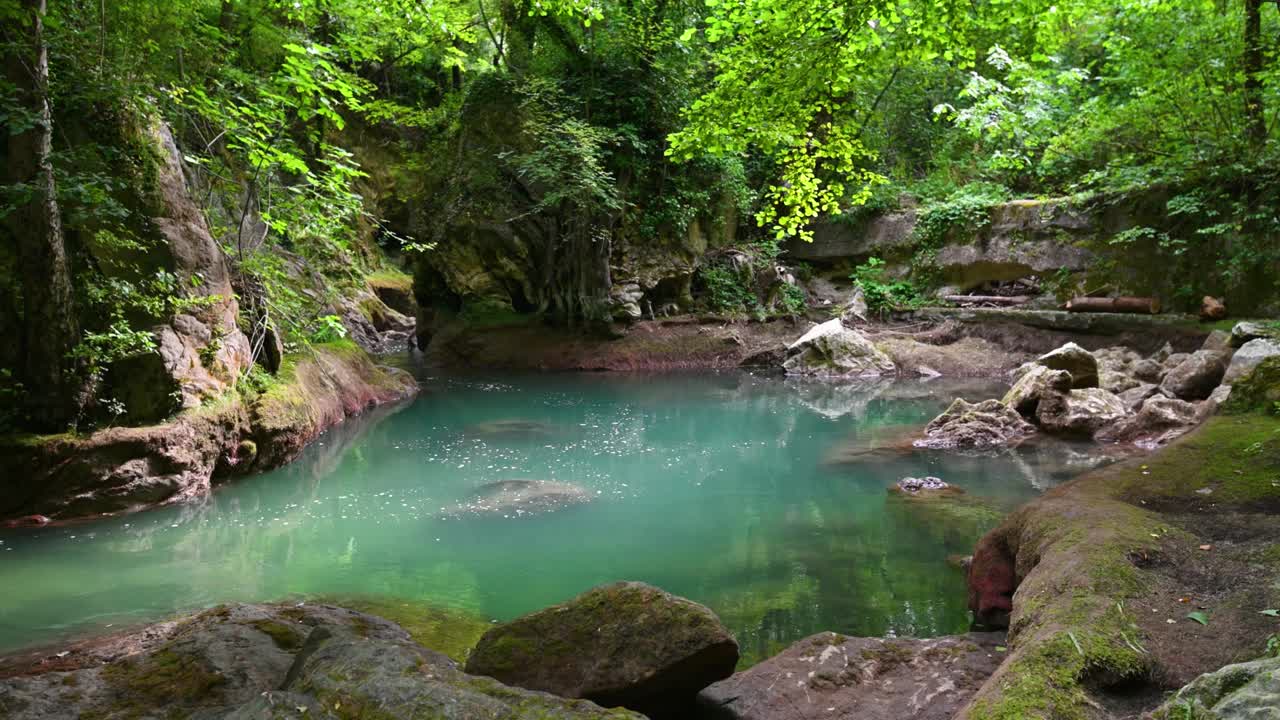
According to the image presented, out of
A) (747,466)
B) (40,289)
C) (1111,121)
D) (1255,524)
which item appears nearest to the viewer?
(1255,524)

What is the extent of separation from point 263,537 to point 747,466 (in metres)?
6.37

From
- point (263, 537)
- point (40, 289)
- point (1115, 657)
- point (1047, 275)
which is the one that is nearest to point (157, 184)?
point (40, 289)

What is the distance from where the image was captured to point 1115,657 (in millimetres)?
2820

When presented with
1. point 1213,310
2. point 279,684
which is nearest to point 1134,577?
point 279,684

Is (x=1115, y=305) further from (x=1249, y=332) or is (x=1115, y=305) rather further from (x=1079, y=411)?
(x=1079, y=411)

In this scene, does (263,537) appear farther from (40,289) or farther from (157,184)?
(157,184)

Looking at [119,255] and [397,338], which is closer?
[119,255]

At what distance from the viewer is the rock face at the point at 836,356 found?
1970 centimetres

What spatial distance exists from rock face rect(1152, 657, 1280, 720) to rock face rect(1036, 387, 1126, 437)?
1073 centimetres

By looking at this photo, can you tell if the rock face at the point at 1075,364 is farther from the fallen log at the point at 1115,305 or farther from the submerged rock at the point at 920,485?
the fallen log at the point at 1115,305

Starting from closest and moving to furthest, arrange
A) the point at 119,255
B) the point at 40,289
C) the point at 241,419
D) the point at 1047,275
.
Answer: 1. the point at 40,289
2. the point at 119,255
3. the point at 241,419
4. the point at 1047,275

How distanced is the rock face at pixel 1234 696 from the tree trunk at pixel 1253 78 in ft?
52.6

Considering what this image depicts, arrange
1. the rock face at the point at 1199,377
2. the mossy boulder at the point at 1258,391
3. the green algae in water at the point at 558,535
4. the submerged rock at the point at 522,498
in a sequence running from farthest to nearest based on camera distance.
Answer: the rock face at the point at 1199,377 < the submerged rock at the point at 522,498 < the mossy boulder at the point at 1258,391 < the green algae in water at the point at 558,535

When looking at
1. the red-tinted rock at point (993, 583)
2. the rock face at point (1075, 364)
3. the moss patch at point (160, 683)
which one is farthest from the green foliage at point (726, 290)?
the moss patch at point (160, 683)
